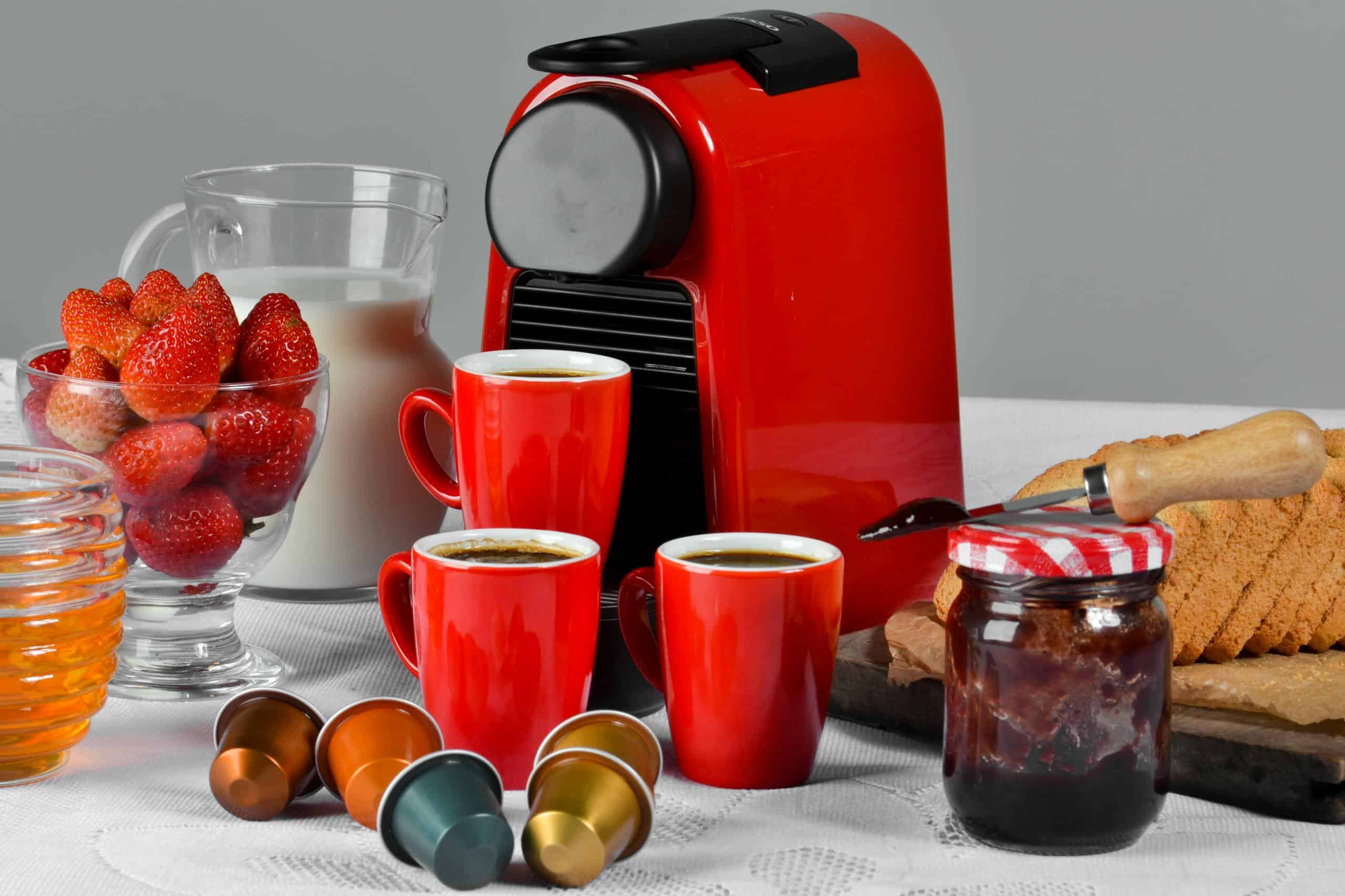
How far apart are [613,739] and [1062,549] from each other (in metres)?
0.19

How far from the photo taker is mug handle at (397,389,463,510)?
844mm

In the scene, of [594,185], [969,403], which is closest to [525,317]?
[594,185]

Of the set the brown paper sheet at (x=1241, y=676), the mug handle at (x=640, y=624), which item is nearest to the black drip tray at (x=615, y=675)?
the mug handle at (x=640, y=624)

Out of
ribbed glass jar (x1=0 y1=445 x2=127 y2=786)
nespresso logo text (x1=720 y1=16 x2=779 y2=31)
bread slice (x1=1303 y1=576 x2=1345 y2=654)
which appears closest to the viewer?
ribbed glass jar (x1=0 y1=445 x2=127 y2=786)

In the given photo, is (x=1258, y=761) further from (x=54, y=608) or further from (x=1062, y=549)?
(x=54, y=608)

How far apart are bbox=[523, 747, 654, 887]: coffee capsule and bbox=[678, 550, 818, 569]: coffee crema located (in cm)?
12

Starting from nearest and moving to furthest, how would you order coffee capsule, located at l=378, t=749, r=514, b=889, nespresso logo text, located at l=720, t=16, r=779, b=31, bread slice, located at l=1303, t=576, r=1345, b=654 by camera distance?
coffee capsule, located at l=378, t=749, r=514, b=889
bread slice, located at l=1303, t=576, r=1345, b=654
nespresso logo text, located at l=720, t=16, r=779, b=31

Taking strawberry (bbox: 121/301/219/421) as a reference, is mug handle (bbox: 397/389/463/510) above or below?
below

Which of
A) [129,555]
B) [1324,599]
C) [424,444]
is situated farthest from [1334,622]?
[129,555]

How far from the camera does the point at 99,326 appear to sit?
788mm

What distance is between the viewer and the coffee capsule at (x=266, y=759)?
64 centimetres

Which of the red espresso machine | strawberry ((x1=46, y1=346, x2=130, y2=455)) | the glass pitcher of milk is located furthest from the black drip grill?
strawberry ((x1=46, y1=346, x2=130, y2=455))

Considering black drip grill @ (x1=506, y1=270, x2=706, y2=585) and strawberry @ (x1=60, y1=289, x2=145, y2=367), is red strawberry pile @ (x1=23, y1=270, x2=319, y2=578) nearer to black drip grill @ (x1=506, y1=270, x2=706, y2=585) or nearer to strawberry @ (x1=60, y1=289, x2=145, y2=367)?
strawberry @ (x1=60, y1=289, x2=145, y2=367)

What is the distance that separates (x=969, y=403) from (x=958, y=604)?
31.3 inches
